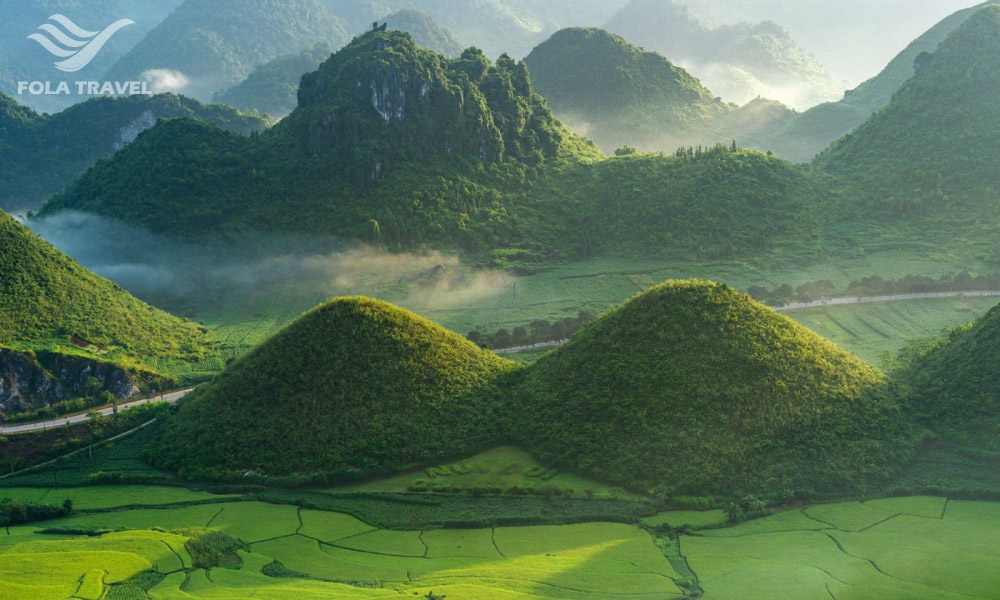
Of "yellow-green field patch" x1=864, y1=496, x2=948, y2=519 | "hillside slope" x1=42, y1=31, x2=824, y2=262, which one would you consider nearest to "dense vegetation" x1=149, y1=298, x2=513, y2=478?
"yellow-green field patch" x1=864, y1=496, x2=948, y2=519

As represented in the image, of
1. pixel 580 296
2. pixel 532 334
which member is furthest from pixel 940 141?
pixel 532 334

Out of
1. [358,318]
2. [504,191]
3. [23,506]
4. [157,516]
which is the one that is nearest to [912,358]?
[358,318]

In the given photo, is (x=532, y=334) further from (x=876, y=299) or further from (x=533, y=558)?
(x=533, y=558)

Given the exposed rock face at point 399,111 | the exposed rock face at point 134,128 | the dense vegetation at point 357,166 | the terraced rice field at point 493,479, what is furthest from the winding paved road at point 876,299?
the exposed rock face at point 134,128

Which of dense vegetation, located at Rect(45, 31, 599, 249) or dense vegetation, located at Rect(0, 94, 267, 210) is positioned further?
dense vegetation, located at Rect(0, 94, 267, 210)

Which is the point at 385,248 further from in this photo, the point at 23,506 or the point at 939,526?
the point at 939,526

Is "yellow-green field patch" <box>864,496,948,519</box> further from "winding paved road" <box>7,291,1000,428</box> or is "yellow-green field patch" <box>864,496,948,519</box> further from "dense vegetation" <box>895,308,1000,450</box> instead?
"winding paved road" <box>7,291,1000,428</box>
